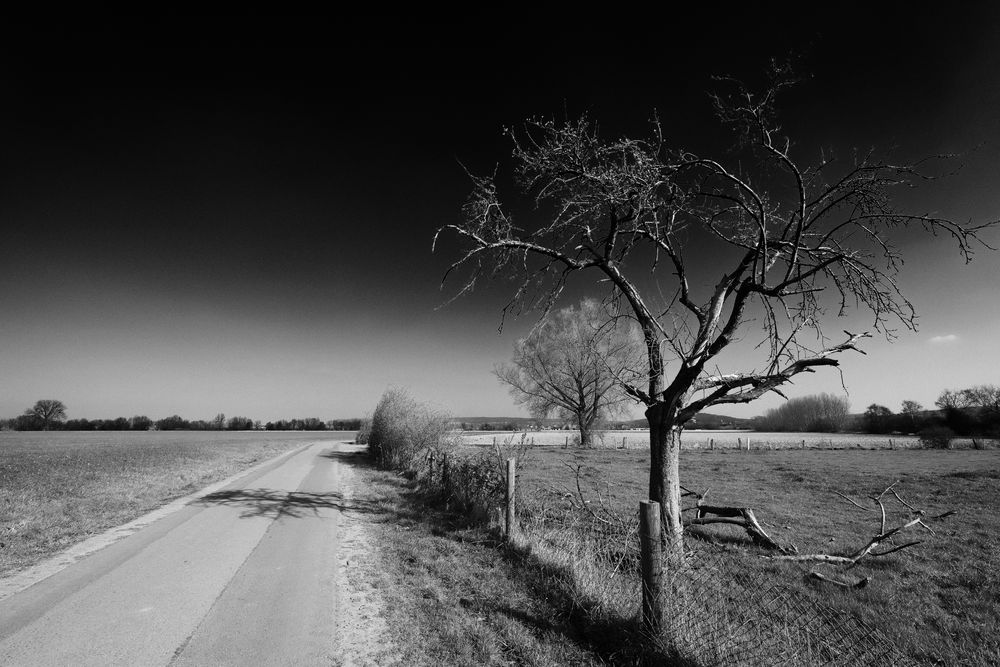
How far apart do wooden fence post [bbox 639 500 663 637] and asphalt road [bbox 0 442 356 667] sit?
2925 millimetres

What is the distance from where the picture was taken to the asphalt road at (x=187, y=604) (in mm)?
4004

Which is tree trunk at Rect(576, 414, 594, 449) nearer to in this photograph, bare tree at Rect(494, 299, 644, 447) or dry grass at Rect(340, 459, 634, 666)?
bare tree at Rect(494, 299, 644, 447)

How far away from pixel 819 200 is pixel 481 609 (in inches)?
247

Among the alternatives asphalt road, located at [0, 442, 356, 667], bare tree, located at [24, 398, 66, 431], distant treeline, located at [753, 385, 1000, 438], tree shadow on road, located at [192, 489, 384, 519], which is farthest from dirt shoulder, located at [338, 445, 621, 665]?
bare tree, located at [24, 398, 66, 431]

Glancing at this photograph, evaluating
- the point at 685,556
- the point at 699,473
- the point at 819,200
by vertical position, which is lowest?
the point at 699,473

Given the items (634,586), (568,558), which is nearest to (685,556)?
(634,586)

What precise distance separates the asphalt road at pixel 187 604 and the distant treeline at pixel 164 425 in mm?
89437

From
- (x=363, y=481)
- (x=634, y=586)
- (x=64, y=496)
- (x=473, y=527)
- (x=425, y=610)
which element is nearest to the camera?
(x=425, y=610)

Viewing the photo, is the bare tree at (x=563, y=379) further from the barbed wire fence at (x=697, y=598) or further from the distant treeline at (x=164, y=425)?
the distant treeline at (x=164, y=425)

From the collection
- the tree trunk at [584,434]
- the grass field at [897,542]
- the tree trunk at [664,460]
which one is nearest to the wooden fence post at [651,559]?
the tree trunk at [664,460]

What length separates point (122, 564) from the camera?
21.4 feet

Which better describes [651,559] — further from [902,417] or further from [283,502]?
[902,417]

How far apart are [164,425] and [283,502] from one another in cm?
12597

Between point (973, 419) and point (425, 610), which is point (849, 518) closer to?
point (425, 610)
